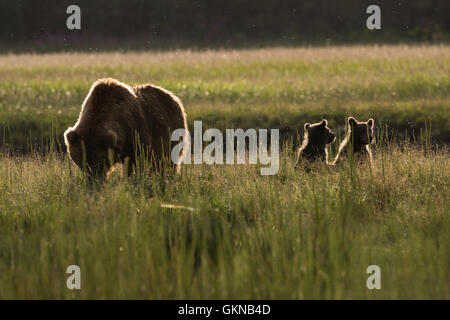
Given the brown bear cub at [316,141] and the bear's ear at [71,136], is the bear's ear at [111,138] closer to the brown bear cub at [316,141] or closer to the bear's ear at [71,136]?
the bear's ear at [71,136]

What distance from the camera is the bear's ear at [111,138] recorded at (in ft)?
22.8

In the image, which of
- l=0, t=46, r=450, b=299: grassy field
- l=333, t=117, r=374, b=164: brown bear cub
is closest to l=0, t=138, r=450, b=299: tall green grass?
l=0, t=46, r=450, b=299: grassy field

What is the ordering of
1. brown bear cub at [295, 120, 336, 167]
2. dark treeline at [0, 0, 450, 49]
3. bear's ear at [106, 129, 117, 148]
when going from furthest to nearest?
dark treeline at [0, 0, 450, 49] → brown bear cub at [295, 120, 336, 167] → bear's ear at [106, 129, 117, 148]

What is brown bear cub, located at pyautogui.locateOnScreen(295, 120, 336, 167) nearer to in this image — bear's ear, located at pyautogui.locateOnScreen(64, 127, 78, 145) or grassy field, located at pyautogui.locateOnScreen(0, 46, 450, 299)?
grassy field, located at pyautogui.locateOnScreen(0, 46, 450, 299)

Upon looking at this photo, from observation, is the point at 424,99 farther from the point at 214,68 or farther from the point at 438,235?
the point at 438,235

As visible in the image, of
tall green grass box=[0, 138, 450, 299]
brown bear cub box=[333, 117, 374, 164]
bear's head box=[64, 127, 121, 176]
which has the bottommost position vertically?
tall green grass box=[0, 138, 450, 299]

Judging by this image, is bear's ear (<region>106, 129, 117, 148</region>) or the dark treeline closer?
bear's ear (<region>106, 129, 117, 148</region>)

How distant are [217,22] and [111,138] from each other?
136ft

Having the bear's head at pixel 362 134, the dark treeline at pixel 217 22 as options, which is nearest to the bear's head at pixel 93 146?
the bear's head at pixel 362 134

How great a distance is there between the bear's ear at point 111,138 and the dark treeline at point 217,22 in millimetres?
34700

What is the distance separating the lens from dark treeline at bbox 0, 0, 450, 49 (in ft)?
141

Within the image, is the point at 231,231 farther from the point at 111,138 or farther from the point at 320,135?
the point at 320,135

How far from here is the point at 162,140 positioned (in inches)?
326

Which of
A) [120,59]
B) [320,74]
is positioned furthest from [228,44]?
[320,74]
